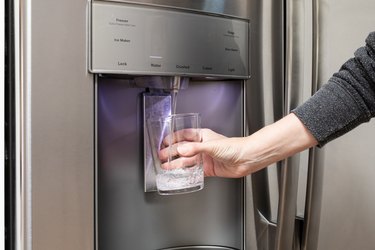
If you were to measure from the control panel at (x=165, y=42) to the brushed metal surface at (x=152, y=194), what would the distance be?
0.29ft

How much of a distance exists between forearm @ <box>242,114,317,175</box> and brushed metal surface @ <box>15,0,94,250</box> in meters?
0.33

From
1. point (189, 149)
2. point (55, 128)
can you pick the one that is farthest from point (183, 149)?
point (55, 128)

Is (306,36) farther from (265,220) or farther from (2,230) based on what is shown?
(2,230)

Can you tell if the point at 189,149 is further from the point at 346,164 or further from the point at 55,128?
the point at 346,164

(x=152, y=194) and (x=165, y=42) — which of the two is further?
(x=152, y=194)

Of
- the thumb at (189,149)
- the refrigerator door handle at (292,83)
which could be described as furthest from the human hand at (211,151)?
the refrigerator door handle at (292,83)

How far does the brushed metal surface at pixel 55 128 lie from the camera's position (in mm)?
643

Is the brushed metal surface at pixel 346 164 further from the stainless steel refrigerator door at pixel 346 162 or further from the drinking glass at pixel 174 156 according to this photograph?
the drinking glass at pixel 174 156

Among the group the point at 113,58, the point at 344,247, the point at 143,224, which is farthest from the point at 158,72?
the point at 344,247

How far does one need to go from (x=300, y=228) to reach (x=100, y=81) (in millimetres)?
580

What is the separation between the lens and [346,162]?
2.94 feet

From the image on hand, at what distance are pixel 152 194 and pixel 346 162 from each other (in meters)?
0.46

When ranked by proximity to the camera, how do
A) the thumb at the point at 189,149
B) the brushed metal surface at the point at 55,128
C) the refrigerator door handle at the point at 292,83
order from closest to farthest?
the brushed metal surface at the point at 55,128
the thumb at the point at 189,149
the refrigerator door handle at the point at 292,83

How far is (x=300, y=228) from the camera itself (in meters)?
0.91
